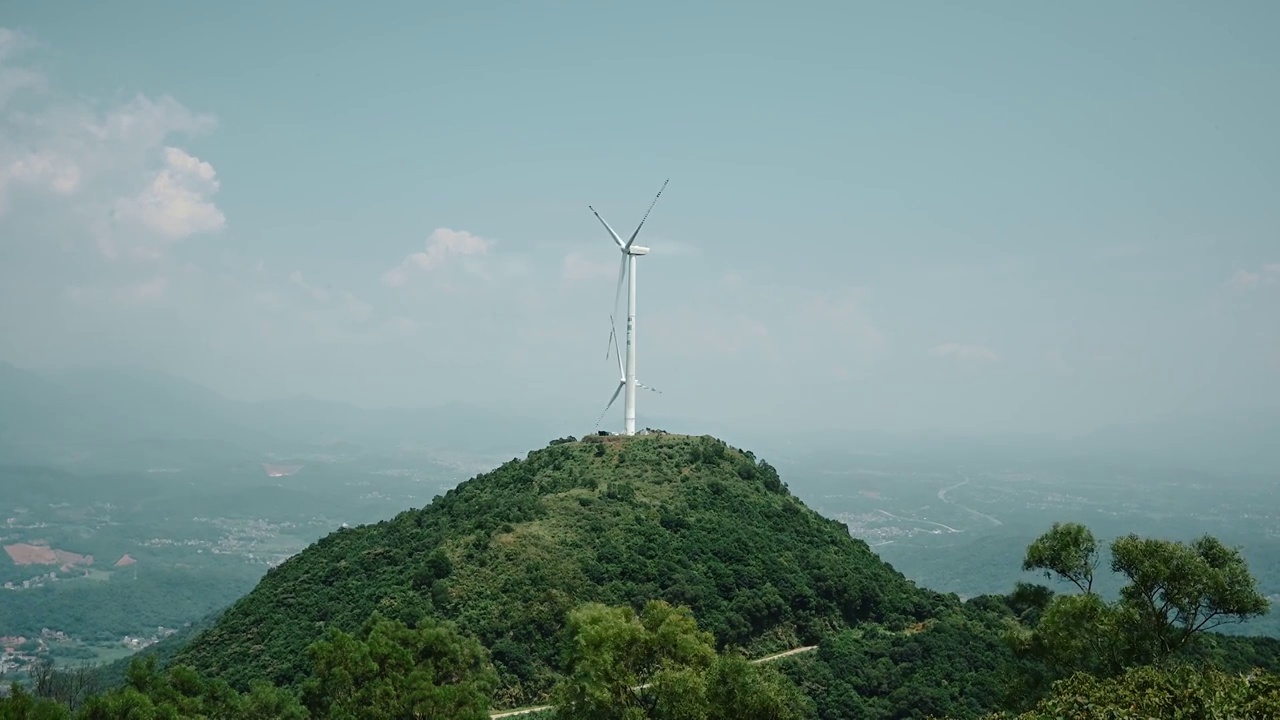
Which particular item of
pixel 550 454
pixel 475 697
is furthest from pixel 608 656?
pixel 550 454

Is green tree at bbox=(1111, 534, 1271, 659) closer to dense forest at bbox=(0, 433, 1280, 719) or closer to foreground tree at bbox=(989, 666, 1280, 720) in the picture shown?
dense forest at bbox=(0, 433, 1280, 719)

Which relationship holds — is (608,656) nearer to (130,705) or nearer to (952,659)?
(130,705)

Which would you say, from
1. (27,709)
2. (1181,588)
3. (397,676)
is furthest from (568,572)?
(1181,588)

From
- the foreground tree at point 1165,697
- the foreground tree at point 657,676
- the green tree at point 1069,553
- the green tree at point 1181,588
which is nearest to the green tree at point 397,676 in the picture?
the foreground tree at point 657,676

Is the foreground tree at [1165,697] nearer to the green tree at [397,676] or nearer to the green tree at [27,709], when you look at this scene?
the green tree at [397,676]

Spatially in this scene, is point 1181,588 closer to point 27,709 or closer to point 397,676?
point 397,676

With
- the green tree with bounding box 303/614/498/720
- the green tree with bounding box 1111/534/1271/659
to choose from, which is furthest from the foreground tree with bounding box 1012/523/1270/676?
the green tree with bounding box 303/614/498/720
